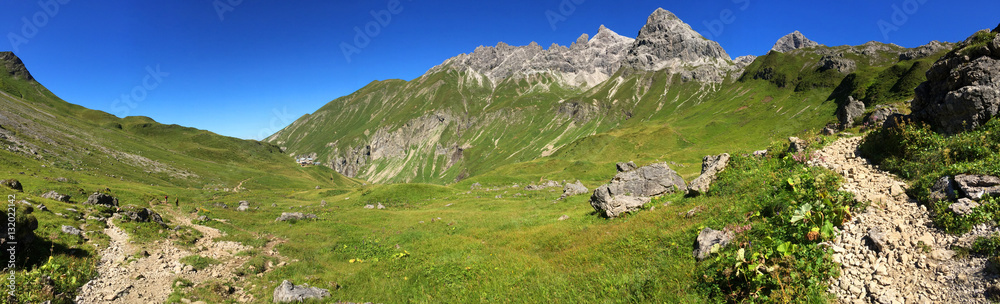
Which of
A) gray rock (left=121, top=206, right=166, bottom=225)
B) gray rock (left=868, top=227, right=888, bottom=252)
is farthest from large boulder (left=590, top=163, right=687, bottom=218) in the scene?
gray rock (left=121, top=206, right=166, bottom=225)

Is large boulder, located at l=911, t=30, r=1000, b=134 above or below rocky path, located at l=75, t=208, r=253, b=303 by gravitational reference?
above

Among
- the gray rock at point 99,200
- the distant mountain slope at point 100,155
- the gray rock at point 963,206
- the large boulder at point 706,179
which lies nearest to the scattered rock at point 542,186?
the large boulder at point 706,179

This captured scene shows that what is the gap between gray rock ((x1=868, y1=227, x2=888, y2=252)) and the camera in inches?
360

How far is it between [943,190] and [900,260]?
4243 millimetres

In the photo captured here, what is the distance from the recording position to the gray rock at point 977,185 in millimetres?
9227

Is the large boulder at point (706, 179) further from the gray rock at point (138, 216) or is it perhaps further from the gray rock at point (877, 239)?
the gray rock at point (138, 216)

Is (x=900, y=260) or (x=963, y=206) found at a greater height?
(x=963, y=206)

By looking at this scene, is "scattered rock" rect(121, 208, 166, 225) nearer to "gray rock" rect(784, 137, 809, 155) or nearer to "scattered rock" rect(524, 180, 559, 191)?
"gray rock" rect(784, 137, 809, 155)

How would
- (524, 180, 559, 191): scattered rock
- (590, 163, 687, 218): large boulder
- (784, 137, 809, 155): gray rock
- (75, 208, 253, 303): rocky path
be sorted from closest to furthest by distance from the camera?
(75, 208, 253, 303): rocky path
(784, 137, 809, 155): gray rock
(590, 163, 687, 218): large boulder
(524, 180, 559, 191): scattered rock

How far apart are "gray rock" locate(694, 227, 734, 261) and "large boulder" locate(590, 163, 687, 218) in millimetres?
8812

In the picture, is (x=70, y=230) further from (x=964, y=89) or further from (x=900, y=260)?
(x=964, y=89)

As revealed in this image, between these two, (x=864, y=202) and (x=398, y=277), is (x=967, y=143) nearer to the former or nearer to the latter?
(x=864, y=202)

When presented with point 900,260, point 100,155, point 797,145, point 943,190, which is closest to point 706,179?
point 797,145

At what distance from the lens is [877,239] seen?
9305 millimetres
